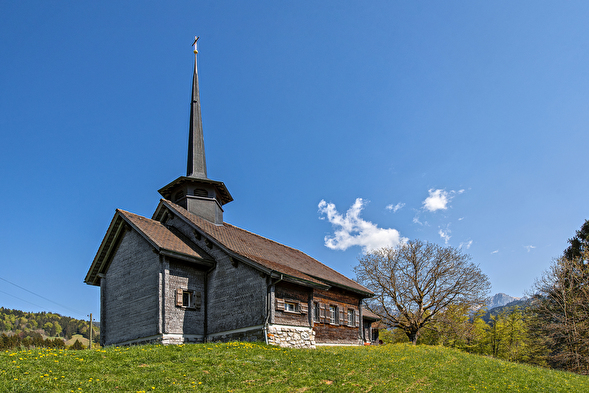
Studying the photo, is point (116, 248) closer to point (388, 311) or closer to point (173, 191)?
point (173, 191)

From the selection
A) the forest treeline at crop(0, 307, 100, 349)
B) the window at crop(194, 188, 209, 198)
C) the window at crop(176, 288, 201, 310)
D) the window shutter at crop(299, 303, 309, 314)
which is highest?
the window at crop(194, 188, 209, 198)

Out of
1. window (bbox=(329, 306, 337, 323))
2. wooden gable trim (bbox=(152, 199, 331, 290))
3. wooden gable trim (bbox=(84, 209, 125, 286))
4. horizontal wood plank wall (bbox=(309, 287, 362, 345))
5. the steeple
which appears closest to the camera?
wooden gable trim (bbox=(152, 199, 331, 290))

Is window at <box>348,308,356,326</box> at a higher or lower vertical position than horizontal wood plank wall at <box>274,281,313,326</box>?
lower

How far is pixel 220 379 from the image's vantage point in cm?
1203

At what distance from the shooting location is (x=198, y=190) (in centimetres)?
2514

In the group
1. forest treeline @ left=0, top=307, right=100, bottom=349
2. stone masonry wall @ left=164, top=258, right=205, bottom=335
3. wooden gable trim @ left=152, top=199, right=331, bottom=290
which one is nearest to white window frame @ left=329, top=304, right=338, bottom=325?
wooden gable trim @ left=152, top=199, right=331, bottom=290

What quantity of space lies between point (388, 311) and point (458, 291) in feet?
17.6

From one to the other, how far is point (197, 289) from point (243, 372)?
8.15 metres

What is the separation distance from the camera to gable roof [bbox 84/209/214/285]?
19.3m

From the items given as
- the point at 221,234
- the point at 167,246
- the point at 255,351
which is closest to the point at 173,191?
the point at 221,234

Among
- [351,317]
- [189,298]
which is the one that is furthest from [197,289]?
[351,317]

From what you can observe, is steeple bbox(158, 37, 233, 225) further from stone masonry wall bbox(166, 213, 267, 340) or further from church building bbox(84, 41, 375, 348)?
stone masonry wall bbox(166, 213, 267, 340)

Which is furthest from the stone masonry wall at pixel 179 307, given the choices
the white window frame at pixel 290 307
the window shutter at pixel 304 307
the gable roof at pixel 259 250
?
the window shutter at pixel 304 307

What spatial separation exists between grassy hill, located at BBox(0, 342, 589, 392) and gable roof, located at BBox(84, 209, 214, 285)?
4.99 m
